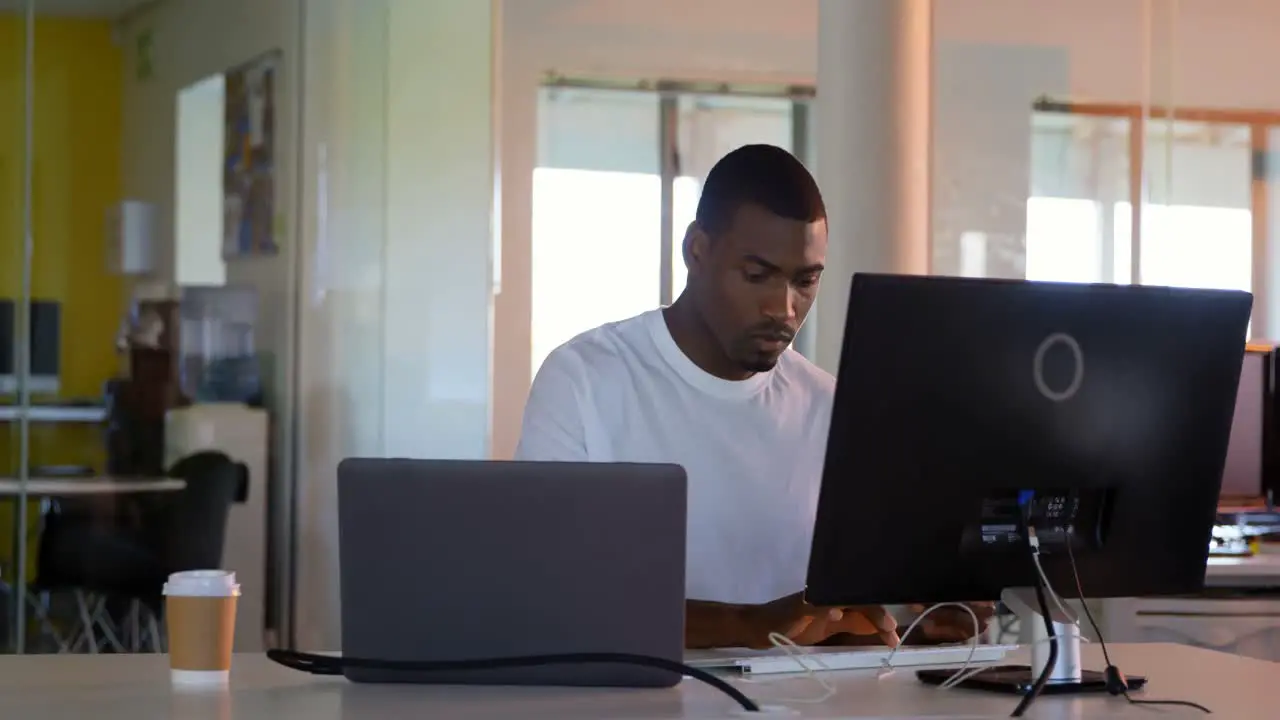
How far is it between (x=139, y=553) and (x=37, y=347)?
0.79 metres

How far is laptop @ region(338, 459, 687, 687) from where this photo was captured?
5.97ft

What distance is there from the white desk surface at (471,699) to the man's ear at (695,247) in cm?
84

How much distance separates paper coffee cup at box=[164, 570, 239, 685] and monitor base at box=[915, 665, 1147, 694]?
81 centimetres

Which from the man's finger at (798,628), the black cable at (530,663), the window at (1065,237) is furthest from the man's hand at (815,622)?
the window at (1065,237)

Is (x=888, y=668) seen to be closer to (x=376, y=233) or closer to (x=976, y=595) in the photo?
(x=976, y=595)

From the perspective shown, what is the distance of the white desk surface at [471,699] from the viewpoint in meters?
1.73

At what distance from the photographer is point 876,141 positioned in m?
4.61

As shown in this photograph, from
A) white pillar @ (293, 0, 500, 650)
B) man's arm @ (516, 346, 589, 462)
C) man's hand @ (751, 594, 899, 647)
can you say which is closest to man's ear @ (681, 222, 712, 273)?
man's arm @ (516, 346, 589, 462)

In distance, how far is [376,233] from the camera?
6297mm

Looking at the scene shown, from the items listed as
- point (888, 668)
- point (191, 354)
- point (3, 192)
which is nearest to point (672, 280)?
point (191, 354)

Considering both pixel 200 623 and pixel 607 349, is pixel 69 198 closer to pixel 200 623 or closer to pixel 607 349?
pixel 607 349

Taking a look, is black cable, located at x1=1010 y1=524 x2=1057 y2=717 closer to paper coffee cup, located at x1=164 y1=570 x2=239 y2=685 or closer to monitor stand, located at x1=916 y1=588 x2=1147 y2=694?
monitor stand, located at x1=916 y1=588 x2=1147 y2=694

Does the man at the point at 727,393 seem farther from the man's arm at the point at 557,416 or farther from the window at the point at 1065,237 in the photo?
the window at the point at 1065,237

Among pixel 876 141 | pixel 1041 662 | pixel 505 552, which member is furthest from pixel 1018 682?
pixel 876 141
